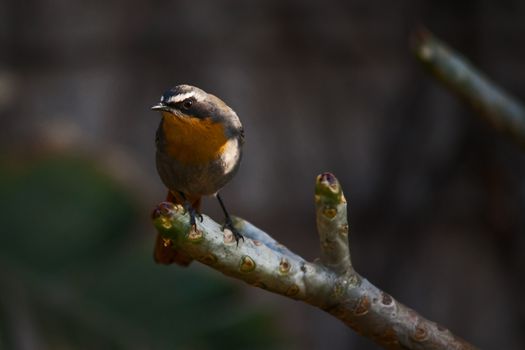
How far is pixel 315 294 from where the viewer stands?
6.08 feet

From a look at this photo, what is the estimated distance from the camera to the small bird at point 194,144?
2.15m

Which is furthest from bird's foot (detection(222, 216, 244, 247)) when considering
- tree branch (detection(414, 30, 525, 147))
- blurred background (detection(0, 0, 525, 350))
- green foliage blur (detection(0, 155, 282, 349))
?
blurred background (detection(0, 0, 525, 350))

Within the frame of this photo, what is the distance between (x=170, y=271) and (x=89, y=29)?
199cm

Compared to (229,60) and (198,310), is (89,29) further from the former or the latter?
(198,310)

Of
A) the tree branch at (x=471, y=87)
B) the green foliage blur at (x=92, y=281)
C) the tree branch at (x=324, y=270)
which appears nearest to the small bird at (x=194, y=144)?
the tree branch at (x=324, y=270)

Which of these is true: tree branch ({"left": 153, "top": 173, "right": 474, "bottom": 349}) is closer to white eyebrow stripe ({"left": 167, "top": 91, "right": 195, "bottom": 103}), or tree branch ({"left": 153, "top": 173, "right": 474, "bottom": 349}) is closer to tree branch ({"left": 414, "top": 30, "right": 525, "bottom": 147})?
white eyebrow stripe ({"left": 167, "top": 91, "right": 195, "bottom": 103})

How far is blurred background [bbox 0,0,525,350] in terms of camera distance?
4961mm

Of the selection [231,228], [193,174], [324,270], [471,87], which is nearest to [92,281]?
[193,174]

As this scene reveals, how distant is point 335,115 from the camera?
5082mm

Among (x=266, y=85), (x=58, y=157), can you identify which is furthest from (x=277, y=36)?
(x=58, y=157)

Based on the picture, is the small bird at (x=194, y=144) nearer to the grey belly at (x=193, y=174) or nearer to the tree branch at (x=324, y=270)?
the grey belly at (x=193, y=174)

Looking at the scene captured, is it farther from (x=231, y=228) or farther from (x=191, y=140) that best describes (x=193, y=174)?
(x=231, y=228)

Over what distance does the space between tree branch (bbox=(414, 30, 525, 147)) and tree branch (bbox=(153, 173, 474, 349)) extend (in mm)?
802

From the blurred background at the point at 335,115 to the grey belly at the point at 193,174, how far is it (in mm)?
2659
